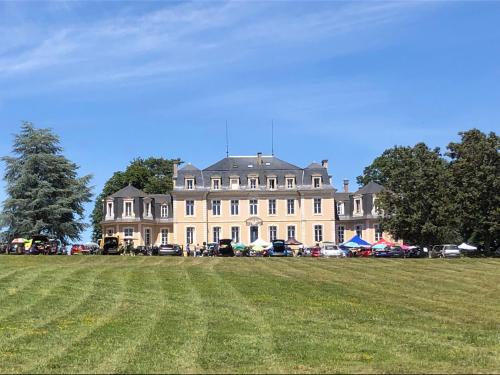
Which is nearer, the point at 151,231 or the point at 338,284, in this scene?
the point at 338,284

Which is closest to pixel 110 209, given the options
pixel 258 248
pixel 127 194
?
pixel 127 194

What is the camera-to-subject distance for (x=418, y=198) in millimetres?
64750

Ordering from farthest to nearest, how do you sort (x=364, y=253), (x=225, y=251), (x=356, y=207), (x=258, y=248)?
(x=356, y=207) < (x=258, y=248) < (x=364, y=253) < (x=225, y=251)

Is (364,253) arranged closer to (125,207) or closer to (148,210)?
(148,210)

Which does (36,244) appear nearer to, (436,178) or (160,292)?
(436,178)

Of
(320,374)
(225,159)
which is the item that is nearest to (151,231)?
(225,159)

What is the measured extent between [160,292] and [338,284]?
7.70 metres

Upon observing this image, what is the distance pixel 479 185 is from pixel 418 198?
224 inches

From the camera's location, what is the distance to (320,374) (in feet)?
32.8

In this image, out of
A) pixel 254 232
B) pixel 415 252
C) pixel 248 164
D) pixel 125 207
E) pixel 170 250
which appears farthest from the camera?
pixel 248 164

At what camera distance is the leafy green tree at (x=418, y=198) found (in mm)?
63969

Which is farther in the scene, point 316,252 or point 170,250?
point 316,252

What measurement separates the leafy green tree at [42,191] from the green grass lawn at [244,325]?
48383 millimetres

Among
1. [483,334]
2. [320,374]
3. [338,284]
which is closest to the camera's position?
[320,374]
